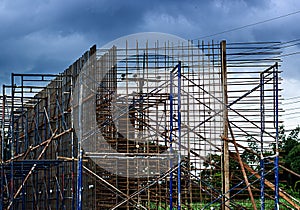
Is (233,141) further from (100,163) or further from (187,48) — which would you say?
(100,163)

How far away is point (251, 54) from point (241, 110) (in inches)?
51.0

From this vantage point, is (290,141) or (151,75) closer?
(151,75)

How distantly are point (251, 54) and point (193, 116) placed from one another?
1956 millimetres

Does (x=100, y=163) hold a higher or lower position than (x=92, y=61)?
lower

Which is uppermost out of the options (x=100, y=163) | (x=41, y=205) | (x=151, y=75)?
(x=151, y=75)

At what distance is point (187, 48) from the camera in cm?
1459

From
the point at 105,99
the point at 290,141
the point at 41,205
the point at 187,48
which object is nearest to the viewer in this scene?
the point at 187,48

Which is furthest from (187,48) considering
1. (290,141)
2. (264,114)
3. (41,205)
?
(290,141)

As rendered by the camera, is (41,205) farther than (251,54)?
Yes

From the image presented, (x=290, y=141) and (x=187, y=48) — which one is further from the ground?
(x=187, y=48)

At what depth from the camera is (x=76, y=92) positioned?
16.4 m

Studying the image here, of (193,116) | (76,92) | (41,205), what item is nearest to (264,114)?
(193,116)

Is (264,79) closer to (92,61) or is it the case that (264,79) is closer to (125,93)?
(125,93)

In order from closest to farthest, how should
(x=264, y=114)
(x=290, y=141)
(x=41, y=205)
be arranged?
(x=264, y=114)
(x=41, y=205)
(x=290, y=141)
